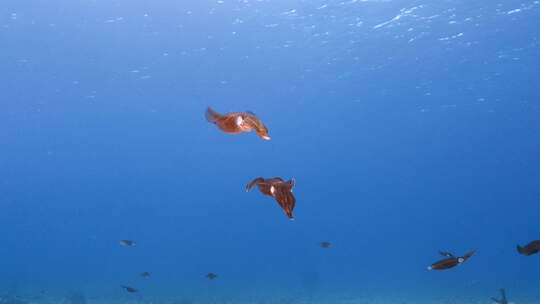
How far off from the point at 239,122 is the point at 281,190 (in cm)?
60

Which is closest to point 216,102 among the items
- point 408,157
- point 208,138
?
point 208,138

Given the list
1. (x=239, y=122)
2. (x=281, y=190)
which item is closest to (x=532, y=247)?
(x=281, y=190)

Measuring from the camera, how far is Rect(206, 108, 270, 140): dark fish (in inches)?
116

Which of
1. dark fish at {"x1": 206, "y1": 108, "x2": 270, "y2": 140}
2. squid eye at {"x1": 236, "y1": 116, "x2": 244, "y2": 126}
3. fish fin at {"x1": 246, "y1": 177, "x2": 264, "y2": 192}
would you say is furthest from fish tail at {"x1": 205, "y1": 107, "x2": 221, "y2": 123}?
fish fin at {"x1": 246, "y1": 177, "x2": 264, "y2": 192}

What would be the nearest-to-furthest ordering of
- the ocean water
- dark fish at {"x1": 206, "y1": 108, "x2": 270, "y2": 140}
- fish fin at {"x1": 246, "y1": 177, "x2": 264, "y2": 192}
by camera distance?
dark fish at {"x1": 206, "y1": 108, "x2": 270, "y2": 140} < fish fin at {"x1": 246, "y1": 177, "x2": 264, "y2": 192} < the ocean water

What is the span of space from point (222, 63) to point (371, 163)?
3022 inches

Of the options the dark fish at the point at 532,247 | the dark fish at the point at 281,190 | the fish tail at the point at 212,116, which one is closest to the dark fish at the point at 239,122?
the fish tail at the point at 212,116

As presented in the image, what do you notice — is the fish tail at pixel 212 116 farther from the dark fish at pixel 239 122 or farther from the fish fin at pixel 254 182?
the fish fin at pixel 254 182

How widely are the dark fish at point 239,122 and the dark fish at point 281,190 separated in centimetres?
41

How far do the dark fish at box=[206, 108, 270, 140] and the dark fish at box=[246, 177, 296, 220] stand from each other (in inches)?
16.0

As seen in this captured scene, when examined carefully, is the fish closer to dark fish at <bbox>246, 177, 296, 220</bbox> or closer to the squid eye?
dark fish at <bbox>246, 177, 296, 220</bbox>

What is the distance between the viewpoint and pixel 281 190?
311 centimetres

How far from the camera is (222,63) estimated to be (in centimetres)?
3500

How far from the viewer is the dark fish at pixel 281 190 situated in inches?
120
